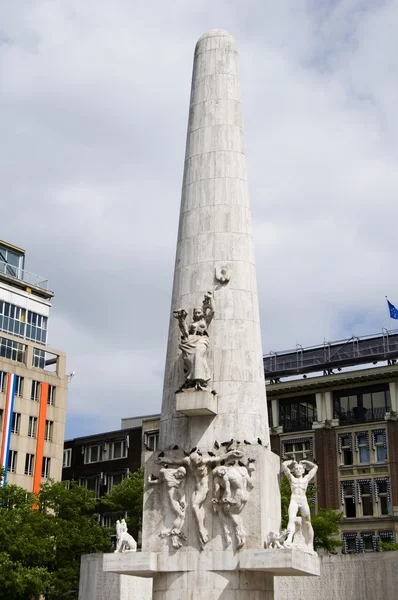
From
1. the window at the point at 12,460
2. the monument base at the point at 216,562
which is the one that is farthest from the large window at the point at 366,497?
the monument base at the point at 216,562

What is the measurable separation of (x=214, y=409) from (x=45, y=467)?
48662 millimetres

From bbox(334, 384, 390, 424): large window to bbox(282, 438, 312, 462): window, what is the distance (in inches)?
112

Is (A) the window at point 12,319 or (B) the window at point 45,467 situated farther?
(A) the window at point 12,319

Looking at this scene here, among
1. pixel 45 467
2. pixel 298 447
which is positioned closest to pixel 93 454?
pixel 45 467

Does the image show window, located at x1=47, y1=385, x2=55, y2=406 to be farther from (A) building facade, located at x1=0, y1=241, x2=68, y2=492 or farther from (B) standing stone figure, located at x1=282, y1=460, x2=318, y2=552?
(B) standing stone figure, located at x1=282, y1=460, x2=318, y2=552

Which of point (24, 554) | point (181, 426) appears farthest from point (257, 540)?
point (24, 554)

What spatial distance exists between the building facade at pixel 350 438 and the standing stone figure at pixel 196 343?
38.5 meters

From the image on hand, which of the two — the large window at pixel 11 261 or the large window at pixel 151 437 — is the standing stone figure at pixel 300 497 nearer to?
the large window at pixel 151 437

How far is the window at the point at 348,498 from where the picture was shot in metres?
56.7

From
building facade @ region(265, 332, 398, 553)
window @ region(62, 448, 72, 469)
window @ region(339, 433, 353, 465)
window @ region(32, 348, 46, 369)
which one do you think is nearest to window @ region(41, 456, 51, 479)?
window @ region(62, 448, 72, 469)

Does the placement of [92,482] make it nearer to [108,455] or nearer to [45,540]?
[108,455]

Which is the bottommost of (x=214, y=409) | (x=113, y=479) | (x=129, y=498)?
(x=214, y=409)

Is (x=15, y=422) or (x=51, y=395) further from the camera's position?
(x=51, y=395)

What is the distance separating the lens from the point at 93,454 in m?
70.8
